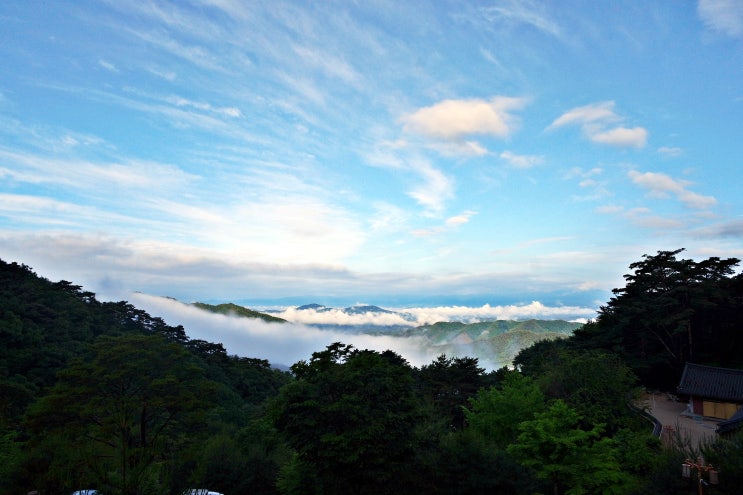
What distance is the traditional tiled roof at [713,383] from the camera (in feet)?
98.6

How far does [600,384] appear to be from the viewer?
27.8 metres

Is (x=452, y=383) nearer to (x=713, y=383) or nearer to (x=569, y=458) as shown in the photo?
(x=713, y=383)

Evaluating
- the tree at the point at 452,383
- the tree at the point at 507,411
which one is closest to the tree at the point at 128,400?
the tree at the point at 507,411

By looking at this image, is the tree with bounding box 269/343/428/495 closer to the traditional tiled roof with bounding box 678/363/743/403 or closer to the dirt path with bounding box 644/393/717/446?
the dirt path with bounding box 644/393/717/446

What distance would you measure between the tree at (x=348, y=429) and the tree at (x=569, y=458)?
5450 mm

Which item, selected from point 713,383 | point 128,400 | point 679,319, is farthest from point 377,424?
point 679,319

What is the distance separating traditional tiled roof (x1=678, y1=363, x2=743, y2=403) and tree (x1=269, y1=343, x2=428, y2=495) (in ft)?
82.7

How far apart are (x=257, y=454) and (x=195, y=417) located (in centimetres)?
491

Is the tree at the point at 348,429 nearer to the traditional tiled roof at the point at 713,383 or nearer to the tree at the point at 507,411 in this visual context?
the tree at the point at 507,411

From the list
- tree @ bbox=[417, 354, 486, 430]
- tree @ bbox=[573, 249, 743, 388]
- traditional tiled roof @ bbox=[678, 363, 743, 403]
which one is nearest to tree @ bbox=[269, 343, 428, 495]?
traditional tiled roof @ bbox=[678, 363, 743, 403]

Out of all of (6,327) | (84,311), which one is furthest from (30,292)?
(6,327)

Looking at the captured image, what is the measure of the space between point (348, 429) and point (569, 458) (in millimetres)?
9756

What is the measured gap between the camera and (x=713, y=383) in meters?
31.1

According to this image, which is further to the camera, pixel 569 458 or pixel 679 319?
pixel 679 319
